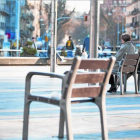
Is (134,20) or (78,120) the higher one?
(134,20)

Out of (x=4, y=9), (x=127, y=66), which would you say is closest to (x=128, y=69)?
(x=127, y=66)

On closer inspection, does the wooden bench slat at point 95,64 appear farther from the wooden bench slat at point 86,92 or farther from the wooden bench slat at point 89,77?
the wooden bench slat at point 86,92

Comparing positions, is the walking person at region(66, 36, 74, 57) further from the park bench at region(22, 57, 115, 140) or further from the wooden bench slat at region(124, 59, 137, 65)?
the park bench at region(22, 57, 115, 140)

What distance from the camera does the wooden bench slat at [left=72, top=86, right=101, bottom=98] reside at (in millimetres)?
5883

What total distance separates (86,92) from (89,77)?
0.49 ft

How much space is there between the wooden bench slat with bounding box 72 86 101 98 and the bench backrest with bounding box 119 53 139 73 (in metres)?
7.25

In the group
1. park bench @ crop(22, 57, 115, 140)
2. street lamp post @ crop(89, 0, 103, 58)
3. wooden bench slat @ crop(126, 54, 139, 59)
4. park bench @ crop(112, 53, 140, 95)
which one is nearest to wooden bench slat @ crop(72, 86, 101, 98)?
park bench @ crop(22, 57, 115, 140)

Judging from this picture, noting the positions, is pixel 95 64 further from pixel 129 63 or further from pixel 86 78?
pixel 129 63

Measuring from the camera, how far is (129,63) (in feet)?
44.6

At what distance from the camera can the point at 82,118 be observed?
882 centimetres

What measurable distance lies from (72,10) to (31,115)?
89.8m

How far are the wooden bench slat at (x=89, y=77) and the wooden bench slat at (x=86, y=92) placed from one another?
0.08 m

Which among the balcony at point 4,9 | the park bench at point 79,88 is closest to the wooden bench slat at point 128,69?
the park bench at point 79,88

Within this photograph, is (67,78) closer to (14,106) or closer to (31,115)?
(31,115)
